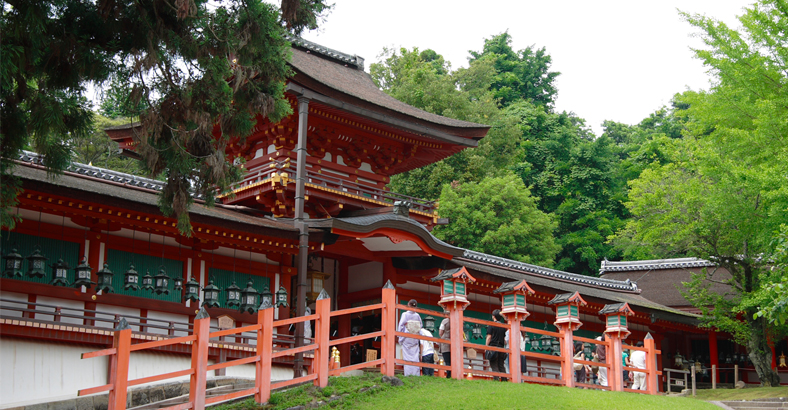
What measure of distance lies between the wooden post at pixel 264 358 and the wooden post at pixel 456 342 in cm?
358

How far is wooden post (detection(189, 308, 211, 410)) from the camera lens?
10.9 metres

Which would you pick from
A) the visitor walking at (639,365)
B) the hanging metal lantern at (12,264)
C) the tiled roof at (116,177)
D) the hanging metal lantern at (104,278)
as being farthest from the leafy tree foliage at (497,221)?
the hanging metal lantern at (12,264)

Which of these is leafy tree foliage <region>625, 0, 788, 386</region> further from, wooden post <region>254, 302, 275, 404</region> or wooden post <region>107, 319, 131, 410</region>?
wooden post <region>107, 319, 131, 410</region>

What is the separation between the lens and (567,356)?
14977 millimetres

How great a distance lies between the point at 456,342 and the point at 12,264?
8.13 m

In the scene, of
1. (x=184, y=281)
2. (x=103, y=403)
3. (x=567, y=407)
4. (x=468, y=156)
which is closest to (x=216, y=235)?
(x=184, y=281)

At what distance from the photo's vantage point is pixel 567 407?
465 inches

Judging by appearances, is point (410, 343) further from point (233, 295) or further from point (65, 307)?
point (65, 307)

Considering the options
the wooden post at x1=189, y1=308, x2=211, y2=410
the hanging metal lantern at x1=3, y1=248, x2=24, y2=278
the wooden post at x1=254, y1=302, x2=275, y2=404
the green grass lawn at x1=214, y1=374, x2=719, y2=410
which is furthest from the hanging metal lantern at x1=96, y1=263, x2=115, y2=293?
the green grass lawn at x1=214, y1=374, x2=719, y2=410

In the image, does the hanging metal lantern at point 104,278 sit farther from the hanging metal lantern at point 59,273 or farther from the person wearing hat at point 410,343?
the person wearing hat at point 410,343

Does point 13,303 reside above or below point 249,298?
below

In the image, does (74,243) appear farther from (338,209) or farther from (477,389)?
(477,389)

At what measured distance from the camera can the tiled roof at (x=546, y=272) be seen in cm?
2520

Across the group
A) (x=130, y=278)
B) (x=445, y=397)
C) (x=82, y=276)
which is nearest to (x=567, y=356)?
(x=445, y=397)
